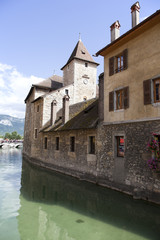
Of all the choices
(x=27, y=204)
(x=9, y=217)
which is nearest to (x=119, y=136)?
(x=27, y=204)

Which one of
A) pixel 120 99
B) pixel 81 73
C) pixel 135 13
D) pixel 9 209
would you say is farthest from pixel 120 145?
pixel 81 73

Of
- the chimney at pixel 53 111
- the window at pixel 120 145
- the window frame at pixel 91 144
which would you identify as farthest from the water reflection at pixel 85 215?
the chimney at pixel 53 111

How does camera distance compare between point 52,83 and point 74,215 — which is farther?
point 52,83

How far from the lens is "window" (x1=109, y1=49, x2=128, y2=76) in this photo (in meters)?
9.51

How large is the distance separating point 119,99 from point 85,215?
6.12m

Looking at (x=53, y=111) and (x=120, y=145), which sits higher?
(x=53, y=111)

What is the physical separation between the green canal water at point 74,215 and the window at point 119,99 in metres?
4.52

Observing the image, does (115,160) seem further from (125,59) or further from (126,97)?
(125,59)

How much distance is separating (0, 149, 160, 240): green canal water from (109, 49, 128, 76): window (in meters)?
6.66

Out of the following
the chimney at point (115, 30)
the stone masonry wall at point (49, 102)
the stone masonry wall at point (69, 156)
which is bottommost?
the stone masonry wall at point (69, 156)

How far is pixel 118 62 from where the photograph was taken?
10258 millimetres

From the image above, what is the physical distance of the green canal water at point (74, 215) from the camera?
5.10 meters

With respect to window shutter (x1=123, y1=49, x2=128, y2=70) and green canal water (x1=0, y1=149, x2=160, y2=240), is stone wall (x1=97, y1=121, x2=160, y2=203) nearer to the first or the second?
green canal water (x1=0, y1=149, x2=160, y2=240)

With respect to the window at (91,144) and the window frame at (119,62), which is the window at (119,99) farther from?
the window at (91,144)
